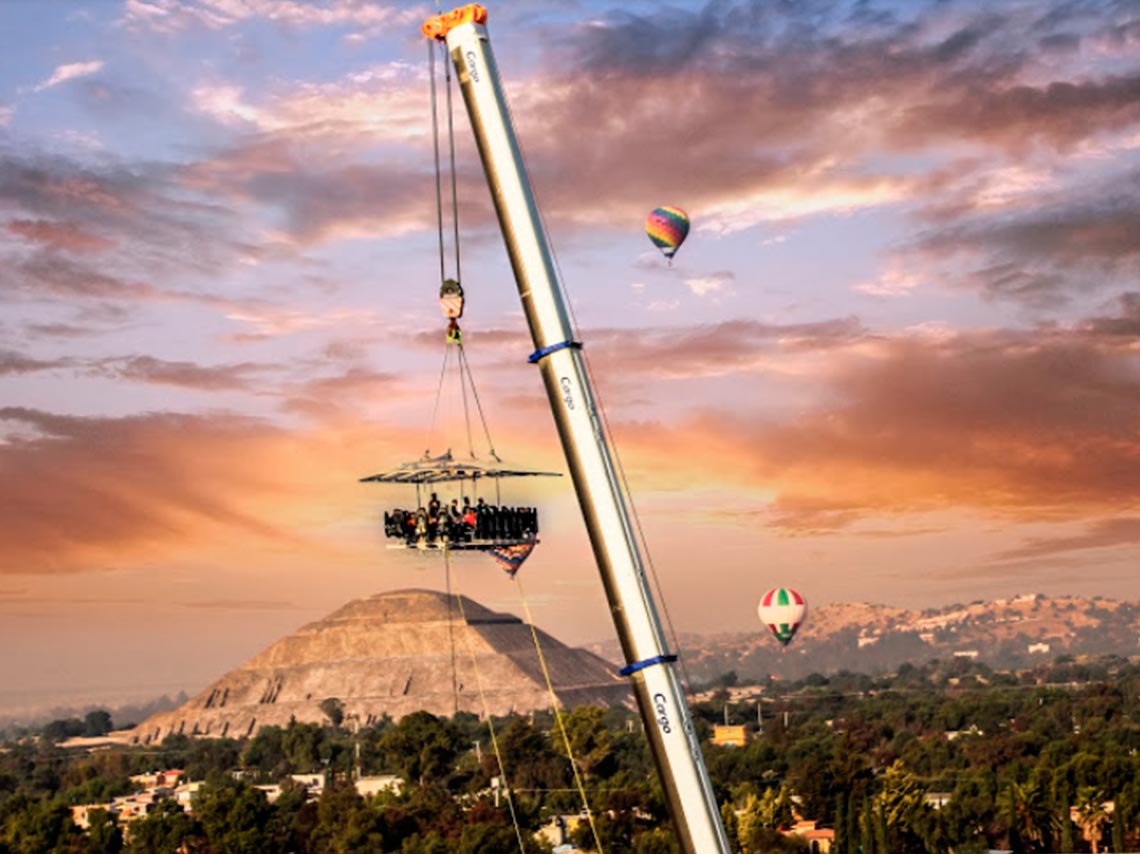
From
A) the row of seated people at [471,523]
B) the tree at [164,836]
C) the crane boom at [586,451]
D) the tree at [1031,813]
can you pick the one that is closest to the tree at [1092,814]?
the tree at [1031,813]

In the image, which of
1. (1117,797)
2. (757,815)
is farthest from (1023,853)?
(757,815)

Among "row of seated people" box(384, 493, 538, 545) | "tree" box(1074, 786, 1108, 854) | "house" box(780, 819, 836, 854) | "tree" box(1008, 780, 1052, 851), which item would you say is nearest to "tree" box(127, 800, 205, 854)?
"house" box(780, 819, 836, 854)

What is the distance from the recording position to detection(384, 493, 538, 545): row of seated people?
6544 cm

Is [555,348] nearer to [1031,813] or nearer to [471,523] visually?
[471,523]

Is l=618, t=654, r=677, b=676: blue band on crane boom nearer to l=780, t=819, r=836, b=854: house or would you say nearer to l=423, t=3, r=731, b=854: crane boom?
l=423, t=3, r=731, b=854: crane boom

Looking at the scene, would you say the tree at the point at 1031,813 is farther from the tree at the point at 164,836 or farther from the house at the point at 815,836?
the tree at the point at 164,836

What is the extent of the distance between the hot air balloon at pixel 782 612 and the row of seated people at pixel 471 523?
232 ft

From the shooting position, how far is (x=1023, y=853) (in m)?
171

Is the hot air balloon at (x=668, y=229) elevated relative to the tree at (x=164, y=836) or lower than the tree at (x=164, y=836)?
elevated

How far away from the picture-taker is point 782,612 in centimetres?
13638

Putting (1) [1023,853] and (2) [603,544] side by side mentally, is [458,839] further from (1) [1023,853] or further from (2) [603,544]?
(2) [603,544]

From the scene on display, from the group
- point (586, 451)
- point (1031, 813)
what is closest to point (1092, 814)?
point (1031, 813)

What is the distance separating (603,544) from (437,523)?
21.7 m

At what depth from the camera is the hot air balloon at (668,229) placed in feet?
376
